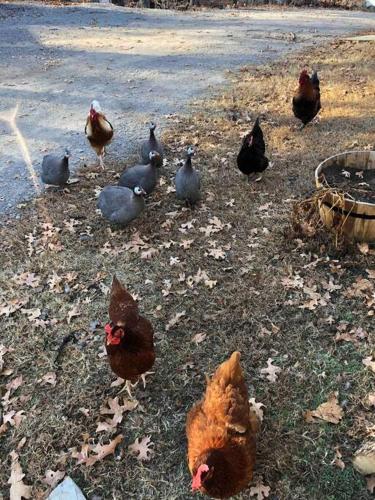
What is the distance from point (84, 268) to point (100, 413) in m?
2.05

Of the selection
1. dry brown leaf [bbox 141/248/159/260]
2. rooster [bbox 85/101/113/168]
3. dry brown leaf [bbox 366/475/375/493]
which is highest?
rooster [bbox 85/101/113/168]

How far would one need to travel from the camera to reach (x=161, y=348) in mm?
4457

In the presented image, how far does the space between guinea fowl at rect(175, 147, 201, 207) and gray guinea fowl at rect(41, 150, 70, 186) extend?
1765mm

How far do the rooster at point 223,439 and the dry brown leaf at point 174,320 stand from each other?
1473 mm

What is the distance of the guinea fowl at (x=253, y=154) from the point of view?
6461 mm

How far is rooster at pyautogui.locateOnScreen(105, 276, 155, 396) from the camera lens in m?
3.57

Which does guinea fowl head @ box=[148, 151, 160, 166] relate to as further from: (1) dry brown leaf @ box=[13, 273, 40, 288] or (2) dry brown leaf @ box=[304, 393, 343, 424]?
(2) dry brown leaf @ box=[304, 393, 343, 424]

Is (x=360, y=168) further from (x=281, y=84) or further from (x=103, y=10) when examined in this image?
(x=103, y=10)

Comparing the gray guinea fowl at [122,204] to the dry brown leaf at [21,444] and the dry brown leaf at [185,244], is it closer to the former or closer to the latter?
the dry brown leaf at [185,244]

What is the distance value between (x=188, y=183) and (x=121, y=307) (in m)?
2.74

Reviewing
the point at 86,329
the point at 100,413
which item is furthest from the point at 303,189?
the point at 100,413

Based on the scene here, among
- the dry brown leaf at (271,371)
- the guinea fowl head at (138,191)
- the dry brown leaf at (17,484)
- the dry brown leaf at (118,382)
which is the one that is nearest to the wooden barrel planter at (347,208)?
the dry brown leaf at (271,371)

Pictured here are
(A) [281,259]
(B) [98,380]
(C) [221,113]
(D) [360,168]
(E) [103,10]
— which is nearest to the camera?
(B) [98,380]

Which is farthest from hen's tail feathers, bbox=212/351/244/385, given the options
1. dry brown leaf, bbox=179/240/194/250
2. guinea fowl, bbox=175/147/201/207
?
guinea fowl, bbox=175/147/201/207
